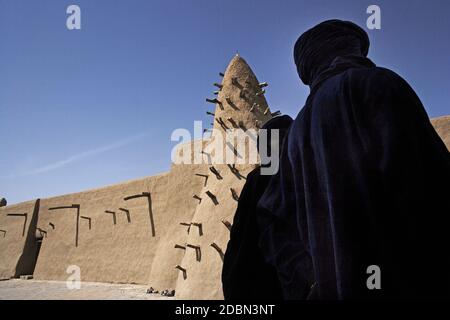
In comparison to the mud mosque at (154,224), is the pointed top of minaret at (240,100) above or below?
above

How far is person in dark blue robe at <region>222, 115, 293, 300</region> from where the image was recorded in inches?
57.7

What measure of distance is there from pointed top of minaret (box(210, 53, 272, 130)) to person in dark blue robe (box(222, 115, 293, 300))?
6.75 meters

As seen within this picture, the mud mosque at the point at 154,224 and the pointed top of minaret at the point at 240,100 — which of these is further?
the pointed top of minaret at the point at 240,100

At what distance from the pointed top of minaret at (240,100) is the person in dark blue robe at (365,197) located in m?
7.09

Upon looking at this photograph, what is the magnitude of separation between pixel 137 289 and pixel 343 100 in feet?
34.6

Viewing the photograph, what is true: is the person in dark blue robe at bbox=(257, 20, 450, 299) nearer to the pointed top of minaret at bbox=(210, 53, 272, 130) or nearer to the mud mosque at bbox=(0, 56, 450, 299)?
the mud mosque at bbox=(0, 56, 450, 299)

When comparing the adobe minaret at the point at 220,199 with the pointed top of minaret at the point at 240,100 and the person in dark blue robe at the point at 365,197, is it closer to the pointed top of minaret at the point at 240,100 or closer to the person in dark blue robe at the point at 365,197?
the pointed top of minaret at the point at 240,100

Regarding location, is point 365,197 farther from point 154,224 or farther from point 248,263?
point 154,224

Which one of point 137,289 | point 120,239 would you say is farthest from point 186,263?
point 120,239

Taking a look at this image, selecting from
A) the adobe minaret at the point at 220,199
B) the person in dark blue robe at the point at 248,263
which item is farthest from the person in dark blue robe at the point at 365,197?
the adobe minaret at the point at 220,199

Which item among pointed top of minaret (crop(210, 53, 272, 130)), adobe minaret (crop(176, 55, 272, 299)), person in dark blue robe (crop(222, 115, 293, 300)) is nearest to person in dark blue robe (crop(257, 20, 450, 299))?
person in dark blue robe (crop(222, 115, 293, 300))

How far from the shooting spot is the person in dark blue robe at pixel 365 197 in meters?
0.93

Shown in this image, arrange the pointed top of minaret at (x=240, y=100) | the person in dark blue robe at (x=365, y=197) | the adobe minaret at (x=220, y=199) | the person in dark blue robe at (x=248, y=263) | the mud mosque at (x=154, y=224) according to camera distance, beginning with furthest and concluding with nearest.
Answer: the pointed top of minaret at (x=240, y=100)
the mud mosque at (x=154, y=224)
the adobe minaret at (x=220, y=199)
the person in dark blue robe at (x=248, y=263)
the person in dark blue robe at (x=365, y=197)

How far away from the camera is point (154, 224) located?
11.9m
